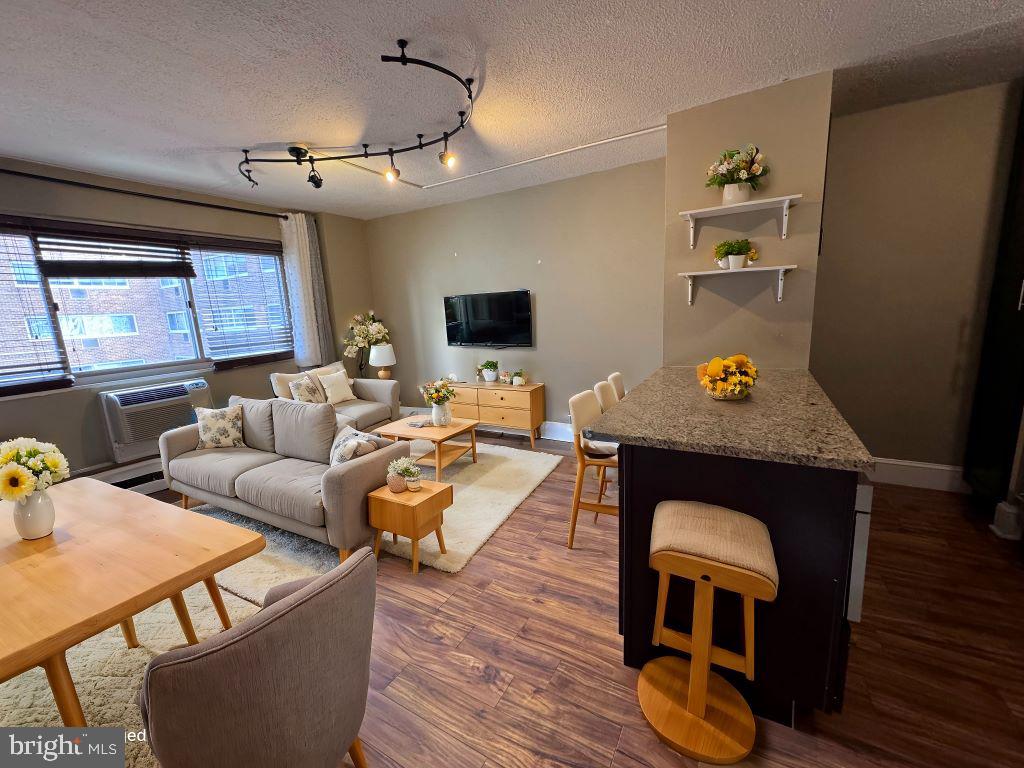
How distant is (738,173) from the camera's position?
232cm

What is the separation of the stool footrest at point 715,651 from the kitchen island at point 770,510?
4.2 inches

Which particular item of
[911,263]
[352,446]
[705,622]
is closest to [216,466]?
[352,446]

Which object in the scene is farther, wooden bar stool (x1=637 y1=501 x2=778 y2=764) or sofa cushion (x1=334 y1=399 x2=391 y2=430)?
sofa cushion (x1=334 y1=399 x2=391 y2=430)

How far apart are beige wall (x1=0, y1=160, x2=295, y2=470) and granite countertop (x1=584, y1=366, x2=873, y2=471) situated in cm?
428

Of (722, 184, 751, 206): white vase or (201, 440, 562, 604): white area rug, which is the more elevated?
(722, 184, 751, 206): white vase

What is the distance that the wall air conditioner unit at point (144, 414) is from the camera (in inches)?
132

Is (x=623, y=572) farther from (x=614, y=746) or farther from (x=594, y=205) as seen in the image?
(x=594, y=205)

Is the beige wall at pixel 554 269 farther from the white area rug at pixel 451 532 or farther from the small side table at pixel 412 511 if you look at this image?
the small side table at pixel 412 511

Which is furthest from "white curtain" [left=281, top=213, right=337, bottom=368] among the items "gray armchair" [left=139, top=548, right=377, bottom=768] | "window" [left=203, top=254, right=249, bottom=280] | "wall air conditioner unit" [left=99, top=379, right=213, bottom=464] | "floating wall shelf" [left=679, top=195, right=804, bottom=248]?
"gray armchair" [left=139, top=548, right=377, bottom=768]

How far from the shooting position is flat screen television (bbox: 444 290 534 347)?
14.7 ft

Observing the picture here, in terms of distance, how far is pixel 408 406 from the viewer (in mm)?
5637

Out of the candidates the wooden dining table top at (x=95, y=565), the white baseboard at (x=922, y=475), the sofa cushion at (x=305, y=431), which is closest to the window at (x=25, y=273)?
the sofa cushion at (x=305, y=431)

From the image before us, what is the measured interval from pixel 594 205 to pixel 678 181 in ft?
4.58

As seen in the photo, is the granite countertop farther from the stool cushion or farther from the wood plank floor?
the wood plank floor
